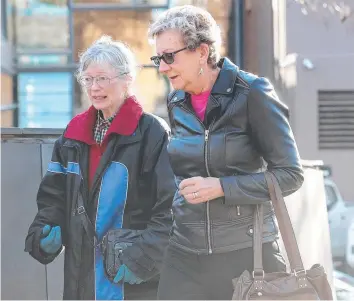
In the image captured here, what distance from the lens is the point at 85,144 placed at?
357 cm

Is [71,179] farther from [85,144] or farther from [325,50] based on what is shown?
[325,50]

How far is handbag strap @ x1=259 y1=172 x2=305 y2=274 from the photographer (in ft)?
9.26

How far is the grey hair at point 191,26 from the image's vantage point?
10.0 feet

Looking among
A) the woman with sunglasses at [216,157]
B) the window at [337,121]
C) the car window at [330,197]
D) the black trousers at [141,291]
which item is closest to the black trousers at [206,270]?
the woman with sunglasses at [216,157]

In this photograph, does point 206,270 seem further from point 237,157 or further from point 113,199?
point 113,199

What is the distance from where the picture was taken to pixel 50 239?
3531 millimetres

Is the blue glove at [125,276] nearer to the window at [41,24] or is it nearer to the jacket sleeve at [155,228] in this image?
the jacket sleeve at [155,228]

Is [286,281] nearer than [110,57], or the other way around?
[286,281]

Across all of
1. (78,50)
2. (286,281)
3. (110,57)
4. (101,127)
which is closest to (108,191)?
(101,127)

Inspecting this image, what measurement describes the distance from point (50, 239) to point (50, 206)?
0.15 meters

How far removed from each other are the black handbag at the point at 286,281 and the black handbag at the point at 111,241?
0.69m

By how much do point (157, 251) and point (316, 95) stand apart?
1378 cm

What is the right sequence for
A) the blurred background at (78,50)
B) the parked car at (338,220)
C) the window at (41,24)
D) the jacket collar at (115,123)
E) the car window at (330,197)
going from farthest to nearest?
the car window at (330,197), the window at (41,24), the blurred background at (78,50), the parked car at (338,220), the jacket collar at (115,123)

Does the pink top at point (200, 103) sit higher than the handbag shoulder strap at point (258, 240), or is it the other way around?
the pink top at point (200, 103)
